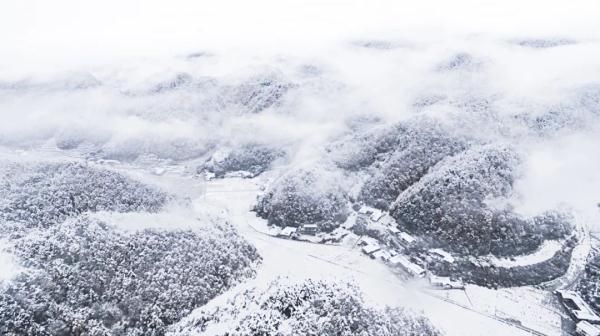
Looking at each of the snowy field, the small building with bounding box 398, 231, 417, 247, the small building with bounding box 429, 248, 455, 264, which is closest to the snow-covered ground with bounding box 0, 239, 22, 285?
the snowy field

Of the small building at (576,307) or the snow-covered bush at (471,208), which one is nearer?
the small building at (576,307)

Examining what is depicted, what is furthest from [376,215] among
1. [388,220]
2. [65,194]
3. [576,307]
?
[65,194]

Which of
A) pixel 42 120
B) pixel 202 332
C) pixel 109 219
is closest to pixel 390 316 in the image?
pixel 202 332

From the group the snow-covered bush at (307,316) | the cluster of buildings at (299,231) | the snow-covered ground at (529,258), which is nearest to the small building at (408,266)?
the snow-covered ground at (529,258)

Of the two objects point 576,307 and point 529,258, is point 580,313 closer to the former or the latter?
point 576,307

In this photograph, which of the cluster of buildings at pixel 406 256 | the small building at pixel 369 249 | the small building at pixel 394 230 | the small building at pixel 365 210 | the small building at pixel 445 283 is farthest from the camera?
the small building at pixel 365 210

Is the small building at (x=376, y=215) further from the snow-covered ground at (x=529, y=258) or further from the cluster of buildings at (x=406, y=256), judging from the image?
the snow-covered ground at (x=529, y=258)

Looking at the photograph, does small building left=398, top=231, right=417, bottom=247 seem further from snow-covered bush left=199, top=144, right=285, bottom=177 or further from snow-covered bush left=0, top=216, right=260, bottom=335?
snow-covered bush left=199, top=144, right=285, bottom=177
